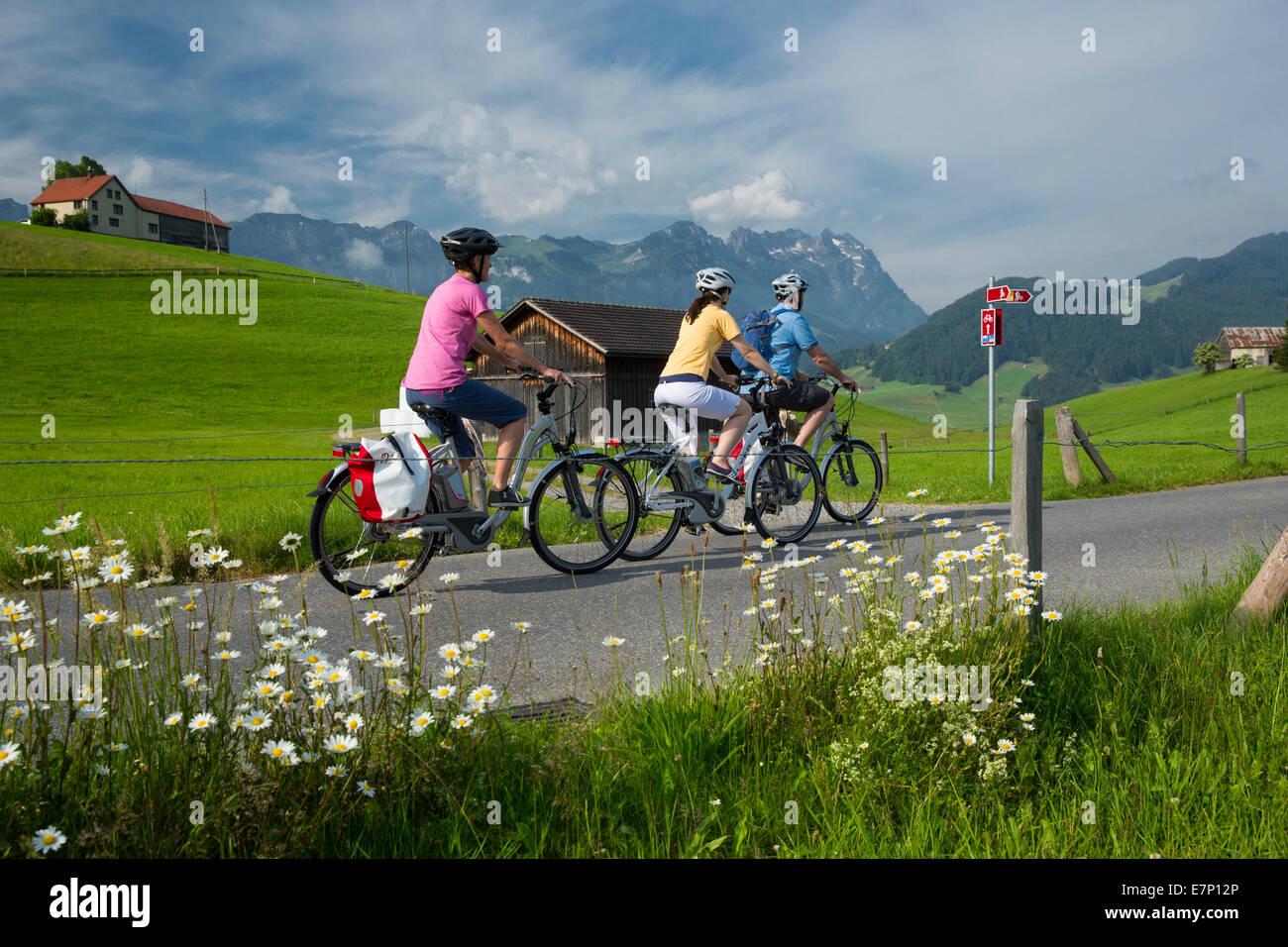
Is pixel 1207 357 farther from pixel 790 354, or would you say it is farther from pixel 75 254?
pixel 75 254

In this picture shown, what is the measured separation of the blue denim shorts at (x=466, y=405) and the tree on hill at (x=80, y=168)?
171396mm

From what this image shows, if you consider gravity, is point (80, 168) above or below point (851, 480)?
above

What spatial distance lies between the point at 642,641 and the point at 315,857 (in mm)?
2773

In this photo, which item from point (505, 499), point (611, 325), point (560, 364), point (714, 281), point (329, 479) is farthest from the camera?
point (611, 325)

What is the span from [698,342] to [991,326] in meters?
10.6

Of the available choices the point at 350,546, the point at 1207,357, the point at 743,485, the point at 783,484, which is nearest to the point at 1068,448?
the point at 783,484

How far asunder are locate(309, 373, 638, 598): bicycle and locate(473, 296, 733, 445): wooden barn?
3019 centimetres

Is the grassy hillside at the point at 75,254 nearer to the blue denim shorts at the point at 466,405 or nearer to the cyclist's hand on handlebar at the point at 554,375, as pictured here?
the blue denim shorts at the point at 466,405

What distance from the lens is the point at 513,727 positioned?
335cm

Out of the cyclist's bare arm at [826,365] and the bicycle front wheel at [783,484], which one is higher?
the cyclist's bare arm at [826,365]

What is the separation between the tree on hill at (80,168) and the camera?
146 m

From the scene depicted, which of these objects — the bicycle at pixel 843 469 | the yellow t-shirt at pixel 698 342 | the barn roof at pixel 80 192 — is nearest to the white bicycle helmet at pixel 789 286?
the bicycle at pixel 843 469

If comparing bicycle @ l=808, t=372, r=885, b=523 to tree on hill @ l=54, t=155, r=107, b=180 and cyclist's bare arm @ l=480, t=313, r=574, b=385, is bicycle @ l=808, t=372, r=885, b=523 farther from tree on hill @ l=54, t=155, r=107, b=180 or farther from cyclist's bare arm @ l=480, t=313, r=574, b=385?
tree on hill @ l=54, t=155, r=107, b=180

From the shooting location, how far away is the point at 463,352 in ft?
21.2
